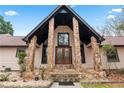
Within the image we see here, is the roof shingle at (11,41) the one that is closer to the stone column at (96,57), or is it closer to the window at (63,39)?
the window at (63,39)

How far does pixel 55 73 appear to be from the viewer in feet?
35.3

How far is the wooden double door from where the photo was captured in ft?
47.5

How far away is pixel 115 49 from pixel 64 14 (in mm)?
5509

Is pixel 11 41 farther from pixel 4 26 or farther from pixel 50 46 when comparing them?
pixel 4 26

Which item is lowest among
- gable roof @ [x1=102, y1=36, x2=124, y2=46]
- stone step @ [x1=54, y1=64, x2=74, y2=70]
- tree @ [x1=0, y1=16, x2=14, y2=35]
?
stone step @ [x1=54, y1=64, x2=74, y2=70]

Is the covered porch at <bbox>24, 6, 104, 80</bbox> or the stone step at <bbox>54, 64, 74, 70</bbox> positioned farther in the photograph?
the stone step at <bbox>54, 64, 74, 70</bbox>

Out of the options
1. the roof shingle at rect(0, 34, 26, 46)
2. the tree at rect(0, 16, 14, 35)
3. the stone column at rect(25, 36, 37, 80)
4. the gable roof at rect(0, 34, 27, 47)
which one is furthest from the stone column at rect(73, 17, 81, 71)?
the tree at rect(0, 16, 14, 35)

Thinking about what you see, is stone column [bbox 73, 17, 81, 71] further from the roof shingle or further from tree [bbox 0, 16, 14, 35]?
tree [bbox 0, 16, 14, 35]

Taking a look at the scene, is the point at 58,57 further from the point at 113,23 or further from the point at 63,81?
the point at 113,23

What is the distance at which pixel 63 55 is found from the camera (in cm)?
1469

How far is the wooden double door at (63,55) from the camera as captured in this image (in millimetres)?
14469

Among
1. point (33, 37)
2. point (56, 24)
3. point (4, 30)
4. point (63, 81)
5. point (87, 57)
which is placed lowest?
point (63, 81)

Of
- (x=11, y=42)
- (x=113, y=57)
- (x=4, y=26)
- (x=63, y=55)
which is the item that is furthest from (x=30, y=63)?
(x=4, y=26)
